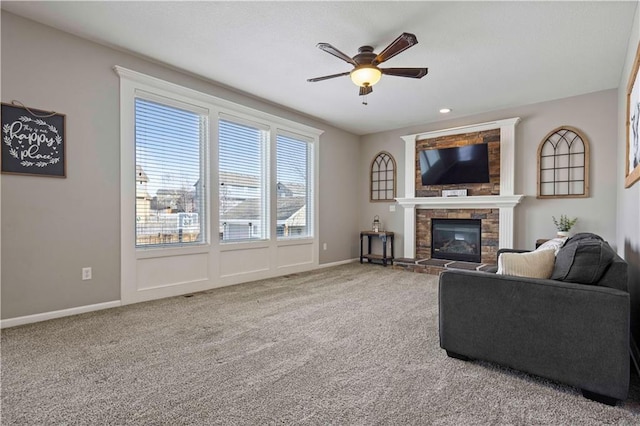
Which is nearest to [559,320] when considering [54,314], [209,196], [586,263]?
[586,263]

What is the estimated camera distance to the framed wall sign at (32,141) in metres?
2.78

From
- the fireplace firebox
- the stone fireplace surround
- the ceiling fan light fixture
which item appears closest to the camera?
the ceiling fan light fixture

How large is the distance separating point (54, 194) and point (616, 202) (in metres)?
6.42

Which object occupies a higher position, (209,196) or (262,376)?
(209,196)

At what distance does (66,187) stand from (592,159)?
20.5 ft

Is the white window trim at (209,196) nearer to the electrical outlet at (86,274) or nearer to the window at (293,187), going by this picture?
the window at (293,187)

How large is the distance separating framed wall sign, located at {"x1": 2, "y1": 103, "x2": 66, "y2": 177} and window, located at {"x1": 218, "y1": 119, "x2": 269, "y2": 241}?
1.72 m

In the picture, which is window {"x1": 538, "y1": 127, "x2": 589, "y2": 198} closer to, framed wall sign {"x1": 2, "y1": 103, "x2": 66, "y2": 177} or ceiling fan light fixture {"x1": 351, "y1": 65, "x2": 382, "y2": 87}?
ceiling fan light fixture {"x1": 351, "y1": 65, "x2": 382, "y2": 87}

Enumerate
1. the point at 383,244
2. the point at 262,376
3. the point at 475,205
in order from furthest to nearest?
the point at 383,244 → the point at 475,205 → the point at 262,376

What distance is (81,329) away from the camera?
108 inches

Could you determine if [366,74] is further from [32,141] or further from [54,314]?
[54,314]

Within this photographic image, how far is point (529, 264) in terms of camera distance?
6.66ft

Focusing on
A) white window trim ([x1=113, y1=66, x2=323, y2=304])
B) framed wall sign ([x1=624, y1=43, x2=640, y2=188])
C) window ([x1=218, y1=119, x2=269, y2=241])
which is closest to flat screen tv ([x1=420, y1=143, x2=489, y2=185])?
framed wall sign ([x1=624, y1=43, x2=640, y2=188])

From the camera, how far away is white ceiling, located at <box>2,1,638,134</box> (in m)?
2.68
